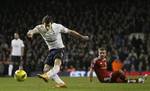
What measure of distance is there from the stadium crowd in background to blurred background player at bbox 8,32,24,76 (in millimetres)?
1867

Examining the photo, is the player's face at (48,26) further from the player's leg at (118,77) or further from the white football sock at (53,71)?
the player's leg at (118,77)

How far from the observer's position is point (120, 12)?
44656 millimetres

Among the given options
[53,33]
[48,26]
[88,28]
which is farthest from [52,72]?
[88,28]

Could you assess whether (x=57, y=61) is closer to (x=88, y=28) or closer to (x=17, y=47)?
(x=17, y=47)

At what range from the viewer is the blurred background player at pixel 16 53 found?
3241cm

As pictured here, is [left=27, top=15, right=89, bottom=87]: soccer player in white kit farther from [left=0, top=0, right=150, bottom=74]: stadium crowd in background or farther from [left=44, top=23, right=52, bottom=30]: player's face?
[left=0, top=0, right=150, bottom=74]: stadium crowd in background

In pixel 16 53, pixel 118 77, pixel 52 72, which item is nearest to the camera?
pixel 52 72

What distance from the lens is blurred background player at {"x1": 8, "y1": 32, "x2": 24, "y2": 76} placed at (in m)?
32.4

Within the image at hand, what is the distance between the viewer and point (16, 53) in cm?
3259

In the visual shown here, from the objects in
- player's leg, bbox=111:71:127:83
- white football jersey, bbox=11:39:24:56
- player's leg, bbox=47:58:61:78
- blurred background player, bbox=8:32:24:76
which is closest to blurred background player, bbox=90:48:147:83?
player's leg, bbox=111:71:127:83

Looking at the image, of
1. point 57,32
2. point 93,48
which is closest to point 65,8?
point 93,48

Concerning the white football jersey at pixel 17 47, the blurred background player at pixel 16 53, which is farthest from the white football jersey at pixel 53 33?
the white football jersey at pixel 17 47

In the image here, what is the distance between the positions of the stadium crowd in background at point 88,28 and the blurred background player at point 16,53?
187 centimetres

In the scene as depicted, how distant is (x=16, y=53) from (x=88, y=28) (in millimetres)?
10676
